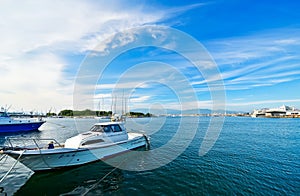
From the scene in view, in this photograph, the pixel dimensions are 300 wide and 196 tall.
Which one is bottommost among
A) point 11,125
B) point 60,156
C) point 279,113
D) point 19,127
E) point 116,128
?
→ point 60,156

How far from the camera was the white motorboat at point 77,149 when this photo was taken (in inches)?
460

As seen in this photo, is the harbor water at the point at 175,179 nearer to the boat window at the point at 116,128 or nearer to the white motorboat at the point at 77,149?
the white motorboat at the point at 77,149

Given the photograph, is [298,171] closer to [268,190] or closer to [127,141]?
[268,190]

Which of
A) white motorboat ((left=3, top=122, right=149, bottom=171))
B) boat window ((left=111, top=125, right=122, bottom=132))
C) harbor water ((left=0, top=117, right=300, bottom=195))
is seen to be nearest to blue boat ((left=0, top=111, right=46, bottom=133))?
harbor water ((left=0, top=117, right=300, bottom=195))

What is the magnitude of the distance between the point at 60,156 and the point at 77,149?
1205 mm

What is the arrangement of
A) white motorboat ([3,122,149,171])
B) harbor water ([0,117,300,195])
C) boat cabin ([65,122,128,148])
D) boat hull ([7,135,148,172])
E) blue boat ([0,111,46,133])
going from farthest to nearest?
blue boat ([0,111,46,133]) → boat cabin ([65,122,128,148]) → white motorboat ([3,122,149,171]) → boat hull ([7,135,148,172]) → harbor water ([0,117,300,195])

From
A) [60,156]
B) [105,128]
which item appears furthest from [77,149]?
[105,128]

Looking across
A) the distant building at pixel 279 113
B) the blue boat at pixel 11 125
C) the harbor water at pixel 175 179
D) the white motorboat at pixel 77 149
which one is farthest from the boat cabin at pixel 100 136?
the distant building at pixel 279 113

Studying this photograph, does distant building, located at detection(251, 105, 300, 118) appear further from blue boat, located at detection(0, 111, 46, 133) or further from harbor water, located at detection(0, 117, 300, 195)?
blue boat, located at detection(0, 111, 46, 133)

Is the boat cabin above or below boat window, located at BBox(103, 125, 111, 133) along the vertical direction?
below

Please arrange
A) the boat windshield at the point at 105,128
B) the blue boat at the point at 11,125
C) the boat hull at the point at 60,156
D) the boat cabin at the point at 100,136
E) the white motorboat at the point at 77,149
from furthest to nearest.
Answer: the blue boat at the point at 11,125, the boat windshield at the point at 105,128, the boat cabin at the point at 100,136, the white motorboat at the point at 77,149, the boat hull at the point at 60,156

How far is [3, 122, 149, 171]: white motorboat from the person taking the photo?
11672mm

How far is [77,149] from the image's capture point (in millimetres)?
13398

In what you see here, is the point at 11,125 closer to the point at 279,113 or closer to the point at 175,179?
the point at 175,179
